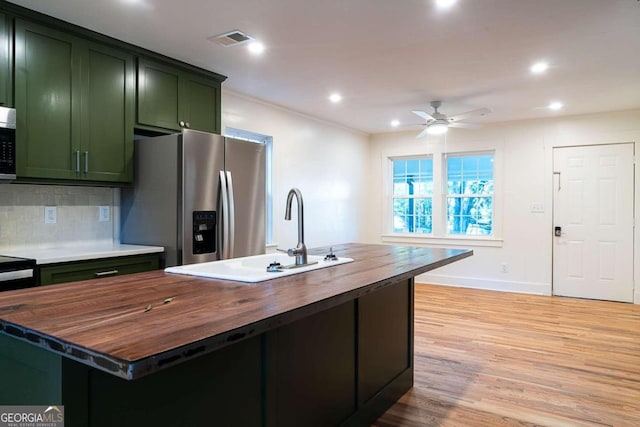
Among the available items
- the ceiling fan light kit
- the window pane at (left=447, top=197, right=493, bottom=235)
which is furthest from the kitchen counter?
the window pane at (left=447, top=197, right=493, bottom=235)

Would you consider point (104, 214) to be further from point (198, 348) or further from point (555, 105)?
point (555, 105)

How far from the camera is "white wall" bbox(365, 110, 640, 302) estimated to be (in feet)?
17.6

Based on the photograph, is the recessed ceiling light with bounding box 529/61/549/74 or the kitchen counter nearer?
the kitchen counter

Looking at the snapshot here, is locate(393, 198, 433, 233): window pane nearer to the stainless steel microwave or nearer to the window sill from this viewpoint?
the window sill

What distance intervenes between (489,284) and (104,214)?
507 centimetres

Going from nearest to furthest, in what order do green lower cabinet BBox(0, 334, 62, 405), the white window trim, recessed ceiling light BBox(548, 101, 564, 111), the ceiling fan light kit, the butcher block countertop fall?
the butcher block countertop, green lower cabinet BBox(0, 334, 62, 405), the ceiling fan light kit, recessed ceiling light BBox(548, 101, 564, 111), the white window trim

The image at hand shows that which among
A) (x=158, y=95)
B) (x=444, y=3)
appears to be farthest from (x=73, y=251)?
(x=444, y=3)

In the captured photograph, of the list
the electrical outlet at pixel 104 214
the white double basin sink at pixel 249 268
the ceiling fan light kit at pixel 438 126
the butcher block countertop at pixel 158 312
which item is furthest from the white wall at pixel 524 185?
the electrical outlet at pixel 104 214

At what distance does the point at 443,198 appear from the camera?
6.37 m

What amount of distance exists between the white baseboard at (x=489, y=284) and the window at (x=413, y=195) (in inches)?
29.6

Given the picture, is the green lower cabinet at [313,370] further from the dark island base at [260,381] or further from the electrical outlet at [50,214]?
the electrical outlet at [50,214]

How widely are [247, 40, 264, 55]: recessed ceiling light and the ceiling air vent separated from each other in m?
0.07

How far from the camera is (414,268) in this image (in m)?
2.02

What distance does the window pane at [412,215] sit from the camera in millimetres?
6562
